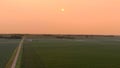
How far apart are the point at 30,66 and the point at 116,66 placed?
808cm

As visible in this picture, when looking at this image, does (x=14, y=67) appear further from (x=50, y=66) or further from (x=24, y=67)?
(x=50, y=66)

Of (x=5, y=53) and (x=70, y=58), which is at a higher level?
(x=70, y=58)

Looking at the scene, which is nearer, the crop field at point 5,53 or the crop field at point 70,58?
the crop field at point 70,58

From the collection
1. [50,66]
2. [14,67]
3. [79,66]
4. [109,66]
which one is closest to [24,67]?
[14,67]

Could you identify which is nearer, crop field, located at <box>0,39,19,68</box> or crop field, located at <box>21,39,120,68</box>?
crop field, located at <box>21,39,120,68</box>

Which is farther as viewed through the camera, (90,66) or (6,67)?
(90,66)

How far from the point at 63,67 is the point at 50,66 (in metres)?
1.40

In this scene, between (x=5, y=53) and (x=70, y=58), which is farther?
(x=5, y=53)

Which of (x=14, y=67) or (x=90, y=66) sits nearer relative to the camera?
(x=14, y=67)

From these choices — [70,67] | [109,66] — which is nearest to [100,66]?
[109,66]

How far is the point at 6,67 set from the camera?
94.2 ft

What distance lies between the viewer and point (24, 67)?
28484 mm

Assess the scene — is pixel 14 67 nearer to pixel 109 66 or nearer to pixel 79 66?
pixel 79 66

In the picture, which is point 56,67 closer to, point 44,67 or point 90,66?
point 44,67
